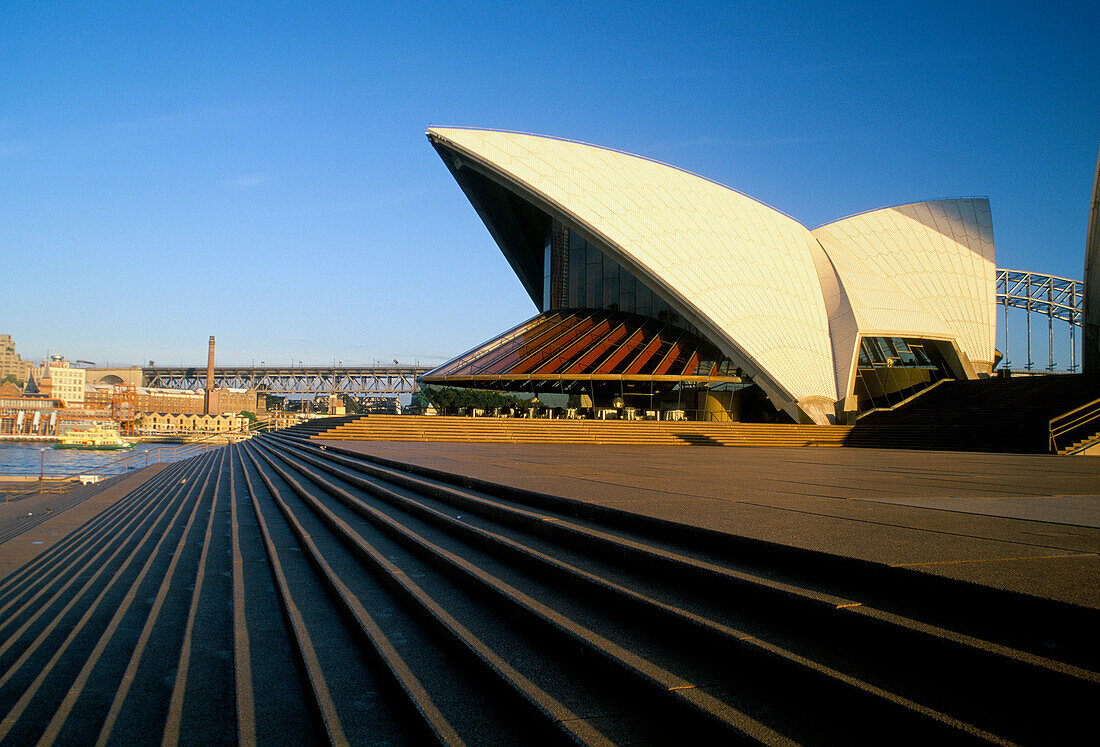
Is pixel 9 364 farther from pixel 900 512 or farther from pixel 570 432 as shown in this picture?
pixel 900 512

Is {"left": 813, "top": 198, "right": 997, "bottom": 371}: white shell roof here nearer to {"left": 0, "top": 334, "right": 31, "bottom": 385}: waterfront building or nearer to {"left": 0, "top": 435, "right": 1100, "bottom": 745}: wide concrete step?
{"left": 0, "top": 435, "right": 1100, "bottom": 745}: wide concrete step

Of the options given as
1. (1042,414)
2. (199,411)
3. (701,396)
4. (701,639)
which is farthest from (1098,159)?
(199,411)

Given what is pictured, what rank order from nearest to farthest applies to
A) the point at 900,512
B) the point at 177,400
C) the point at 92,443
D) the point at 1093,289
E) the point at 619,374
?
the point at 900,512
the point at 1093,289
the point at 619,374
the point at 92,443
the point at 177,400

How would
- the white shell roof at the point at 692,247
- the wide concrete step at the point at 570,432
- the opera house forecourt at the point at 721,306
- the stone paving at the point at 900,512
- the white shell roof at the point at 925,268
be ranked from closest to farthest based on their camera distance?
1. the stone paving at the point at 900,512
2. the wide concrete step at the point at 570,432
3. the white shell roof at the point at 692,247
4. the opera house forecourt at the point at 721,306
5. the white shell roof at the point at 925,268

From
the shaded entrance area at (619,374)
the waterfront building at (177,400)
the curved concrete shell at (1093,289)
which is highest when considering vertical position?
the curved concrete shell at (1093,289)

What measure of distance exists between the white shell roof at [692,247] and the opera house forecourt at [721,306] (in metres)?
0.06

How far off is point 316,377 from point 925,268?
121m

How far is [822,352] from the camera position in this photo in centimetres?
2772

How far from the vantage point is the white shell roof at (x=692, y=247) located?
88.0 feet

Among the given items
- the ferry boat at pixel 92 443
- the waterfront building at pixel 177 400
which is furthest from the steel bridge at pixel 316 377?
the ferry boat at pixel 92 443

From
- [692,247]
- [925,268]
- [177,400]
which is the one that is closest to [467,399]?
[692,247]

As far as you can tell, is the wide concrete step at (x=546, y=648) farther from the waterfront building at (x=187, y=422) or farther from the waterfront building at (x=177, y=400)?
the waterfront building at (x=177, y=400)

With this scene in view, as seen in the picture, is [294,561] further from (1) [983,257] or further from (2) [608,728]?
(1) [983,257]

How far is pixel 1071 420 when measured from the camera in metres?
18.5
